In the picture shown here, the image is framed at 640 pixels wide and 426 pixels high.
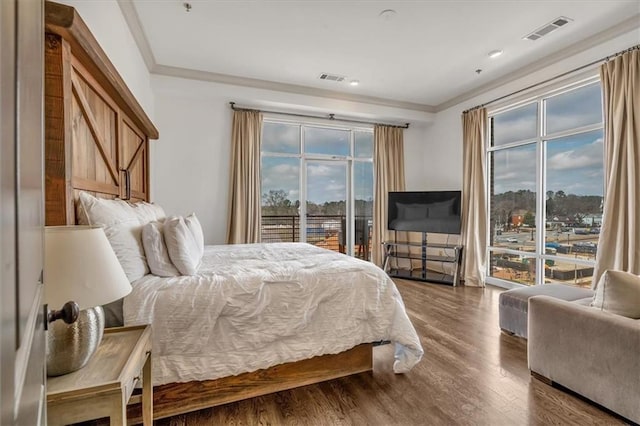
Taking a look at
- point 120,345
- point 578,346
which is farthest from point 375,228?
point 120,345

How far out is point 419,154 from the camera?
6.00 meters

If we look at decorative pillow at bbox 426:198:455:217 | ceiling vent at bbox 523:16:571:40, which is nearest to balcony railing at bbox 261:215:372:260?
decorative pillow at bbox 426:198:455:217

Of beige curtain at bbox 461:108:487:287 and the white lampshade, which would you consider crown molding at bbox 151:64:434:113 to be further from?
the white lampshade

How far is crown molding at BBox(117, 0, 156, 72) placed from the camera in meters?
2.78

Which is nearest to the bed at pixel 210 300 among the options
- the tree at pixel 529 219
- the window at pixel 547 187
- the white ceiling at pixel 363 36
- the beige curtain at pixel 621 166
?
the white ceiling at pixel 363 36

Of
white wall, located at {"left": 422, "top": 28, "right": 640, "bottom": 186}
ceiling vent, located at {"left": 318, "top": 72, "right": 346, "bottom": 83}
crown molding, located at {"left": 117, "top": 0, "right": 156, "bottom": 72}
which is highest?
ceiling vent, located at {"left": 318, "top": 72, "right": 346, "bottom": 83}

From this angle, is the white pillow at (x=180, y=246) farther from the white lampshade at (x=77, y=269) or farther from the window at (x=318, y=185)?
the window at (x=318, y=185)

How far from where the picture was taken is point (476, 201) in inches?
187

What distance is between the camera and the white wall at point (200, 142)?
437cm

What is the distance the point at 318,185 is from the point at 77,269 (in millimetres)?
4498

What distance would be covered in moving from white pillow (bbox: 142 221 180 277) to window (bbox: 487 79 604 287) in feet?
14.1

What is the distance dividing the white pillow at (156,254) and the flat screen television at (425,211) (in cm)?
410

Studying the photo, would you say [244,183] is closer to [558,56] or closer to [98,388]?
[98,388]

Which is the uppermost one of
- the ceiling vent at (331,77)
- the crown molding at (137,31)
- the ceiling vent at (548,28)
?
the ceiling vent at (331,77)
